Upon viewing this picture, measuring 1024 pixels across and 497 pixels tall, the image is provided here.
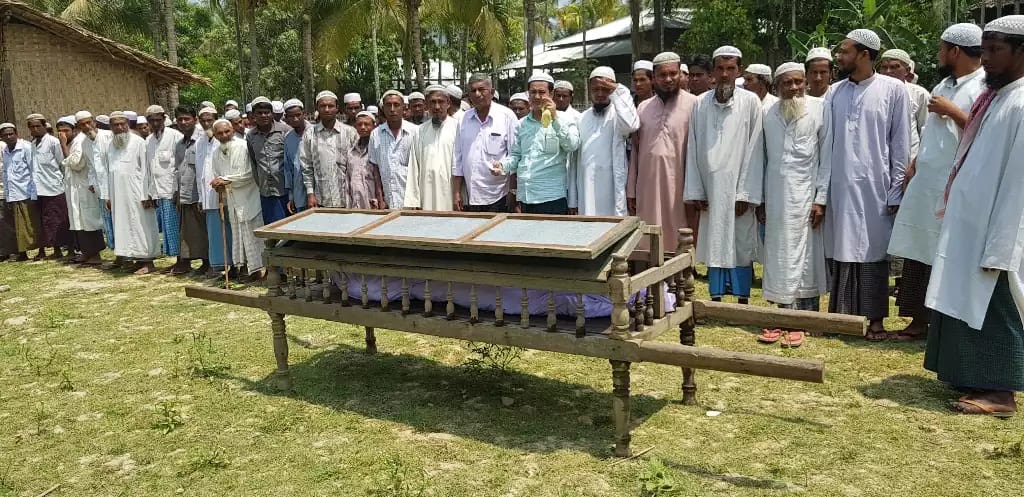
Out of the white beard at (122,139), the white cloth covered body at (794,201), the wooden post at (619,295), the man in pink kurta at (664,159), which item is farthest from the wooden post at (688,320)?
the white beard at (122,139)

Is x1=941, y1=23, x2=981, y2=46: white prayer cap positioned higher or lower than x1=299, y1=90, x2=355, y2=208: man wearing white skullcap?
higher

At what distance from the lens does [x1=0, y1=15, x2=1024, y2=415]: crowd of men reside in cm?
394

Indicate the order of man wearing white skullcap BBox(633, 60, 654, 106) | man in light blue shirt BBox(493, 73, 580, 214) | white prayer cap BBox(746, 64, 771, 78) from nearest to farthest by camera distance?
man in light blue shirt BBox(493, 73, 580, 214)
white prayer cap BBox(746, 64, 771, 78)
man wearing white skullcap BBox(633, 60, 654, 106)

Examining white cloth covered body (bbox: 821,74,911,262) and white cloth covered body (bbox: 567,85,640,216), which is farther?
white cloth covered body (bbox: 567,85,640,216)

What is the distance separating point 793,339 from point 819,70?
1903 millimetres

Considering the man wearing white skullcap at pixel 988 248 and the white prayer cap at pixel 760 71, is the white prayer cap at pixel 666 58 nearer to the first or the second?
the white prayer cap at pixel 760 71

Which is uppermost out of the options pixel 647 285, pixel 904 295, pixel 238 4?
pixel 238 4

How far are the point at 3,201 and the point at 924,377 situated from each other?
11279mm

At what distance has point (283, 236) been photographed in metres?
4.58

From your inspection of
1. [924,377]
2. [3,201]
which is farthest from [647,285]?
[3,201]

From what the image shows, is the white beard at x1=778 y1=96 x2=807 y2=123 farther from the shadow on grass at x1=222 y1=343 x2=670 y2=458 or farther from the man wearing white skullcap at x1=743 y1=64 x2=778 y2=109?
the shadow on grass at x1=222 y1=343 x2=670 y2=458

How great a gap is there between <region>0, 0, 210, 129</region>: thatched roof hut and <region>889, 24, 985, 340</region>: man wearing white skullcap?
1150cm

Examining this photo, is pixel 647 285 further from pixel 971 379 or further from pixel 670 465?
pixel 971 379

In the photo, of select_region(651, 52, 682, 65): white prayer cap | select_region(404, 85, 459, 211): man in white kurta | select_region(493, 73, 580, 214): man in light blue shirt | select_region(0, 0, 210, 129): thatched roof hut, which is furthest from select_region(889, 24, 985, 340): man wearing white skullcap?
select_region(0, 0, 210, 129): thatched roof hut
